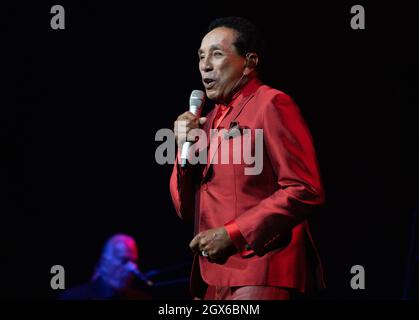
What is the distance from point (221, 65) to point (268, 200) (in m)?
0.60

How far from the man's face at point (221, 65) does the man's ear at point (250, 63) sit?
0.10ft

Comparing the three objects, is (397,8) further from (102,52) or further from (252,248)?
(252,248)

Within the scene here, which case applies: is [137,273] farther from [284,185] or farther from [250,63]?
[284,185]

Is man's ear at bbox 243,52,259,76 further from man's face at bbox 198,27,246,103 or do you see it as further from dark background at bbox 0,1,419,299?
dark background at bbox 0,1,419,299

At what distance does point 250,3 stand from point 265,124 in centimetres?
249

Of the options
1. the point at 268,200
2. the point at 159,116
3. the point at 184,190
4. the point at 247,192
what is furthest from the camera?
the point at 159,116

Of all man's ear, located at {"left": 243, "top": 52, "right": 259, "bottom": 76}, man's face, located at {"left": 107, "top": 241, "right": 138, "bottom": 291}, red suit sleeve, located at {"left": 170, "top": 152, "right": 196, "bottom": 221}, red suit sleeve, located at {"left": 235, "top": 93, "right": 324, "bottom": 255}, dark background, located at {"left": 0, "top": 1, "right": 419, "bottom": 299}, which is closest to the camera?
red suit sleeve, located at {"left": 235, "top": 93, "right": 324, "bottom": 255}

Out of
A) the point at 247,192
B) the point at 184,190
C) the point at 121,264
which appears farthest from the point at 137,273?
the point at 247,192

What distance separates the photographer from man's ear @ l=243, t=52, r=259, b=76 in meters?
2.36

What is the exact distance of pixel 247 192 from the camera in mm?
2072

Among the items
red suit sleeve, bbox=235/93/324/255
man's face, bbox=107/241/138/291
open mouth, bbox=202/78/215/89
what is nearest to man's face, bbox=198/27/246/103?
open mouth, bbox=202/78/215/89

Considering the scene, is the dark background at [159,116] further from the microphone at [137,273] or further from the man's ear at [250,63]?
the man's ear at [250,63]

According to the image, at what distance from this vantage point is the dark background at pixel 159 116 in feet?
14.2

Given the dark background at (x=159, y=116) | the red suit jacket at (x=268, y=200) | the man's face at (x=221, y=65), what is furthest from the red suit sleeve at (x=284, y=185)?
the dark background at (x=159, y=116)
